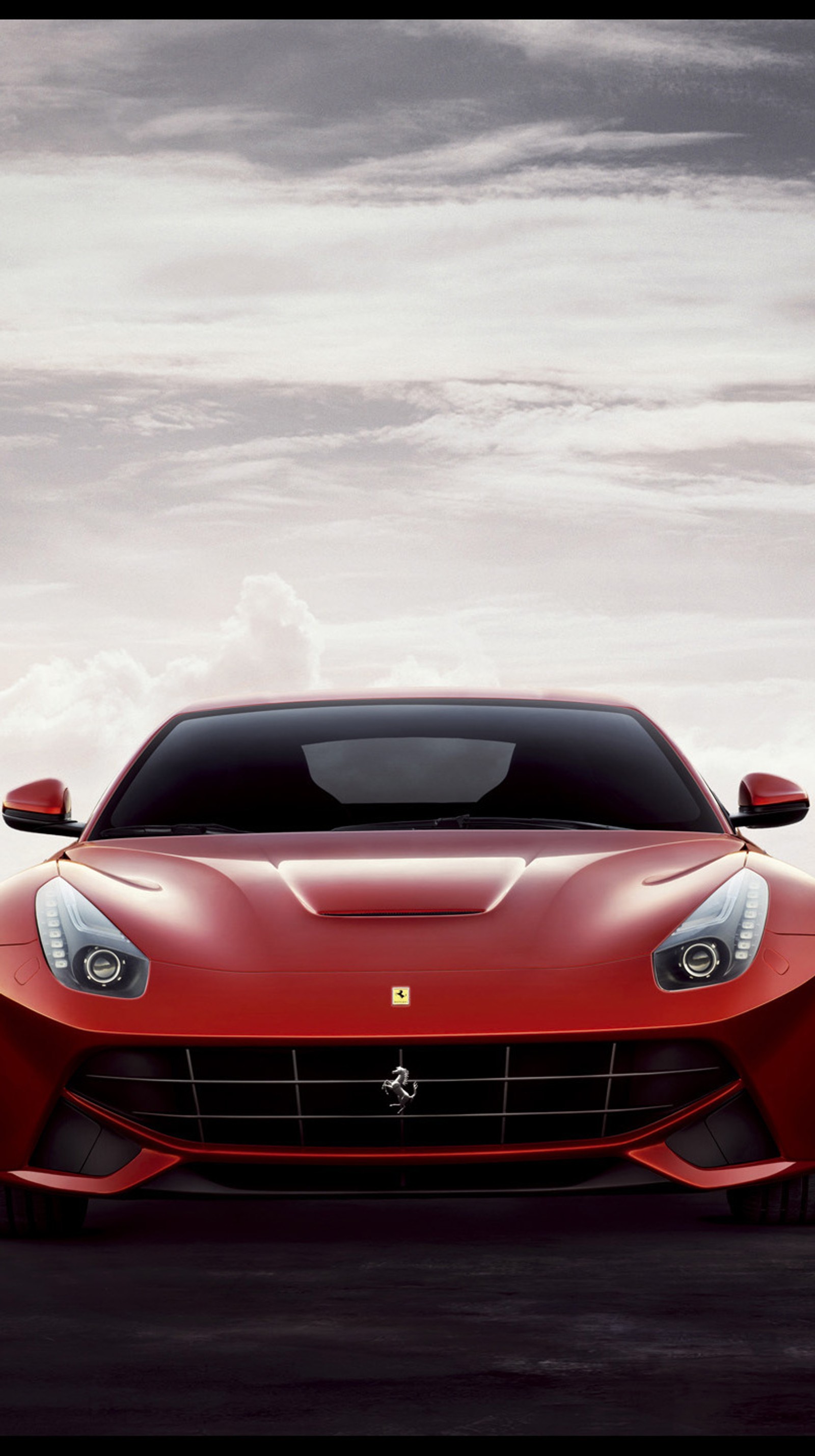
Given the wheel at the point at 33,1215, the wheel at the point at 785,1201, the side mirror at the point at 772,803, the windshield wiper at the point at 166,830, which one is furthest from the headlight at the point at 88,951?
the side mirror at the point at 772,803

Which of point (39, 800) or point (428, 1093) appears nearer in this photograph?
point (428, 1093)

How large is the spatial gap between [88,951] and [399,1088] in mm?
833

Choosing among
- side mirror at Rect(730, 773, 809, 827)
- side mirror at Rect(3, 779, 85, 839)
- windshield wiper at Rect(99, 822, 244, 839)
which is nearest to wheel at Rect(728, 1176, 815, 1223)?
side mirror at Rect(730, 773, 809, 827)

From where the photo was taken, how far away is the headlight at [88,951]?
4695 mm

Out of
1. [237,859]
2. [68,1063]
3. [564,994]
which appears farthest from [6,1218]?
[564,994]

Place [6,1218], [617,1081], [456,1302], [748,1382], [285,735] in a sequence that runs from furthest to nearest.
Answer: [285,735] < [6,1218] < [617,1081] < [456,1302] < [748,1382]

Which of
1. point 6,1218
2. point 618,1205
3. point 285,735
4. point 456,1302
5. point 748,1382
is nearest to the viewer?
point 748,1382

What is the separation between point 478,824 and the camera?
567 cm

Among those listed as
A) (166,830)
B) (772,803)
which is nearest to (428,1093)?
(166,830)

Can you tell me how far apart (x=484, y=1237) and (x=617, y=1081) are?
2.12ft

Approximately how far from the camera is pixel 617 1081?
4.54m

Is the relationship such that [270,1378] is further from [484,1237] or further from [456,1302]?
[484,1237]

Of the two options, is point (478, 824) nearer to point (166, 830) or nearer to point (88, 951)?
point (166, 830)

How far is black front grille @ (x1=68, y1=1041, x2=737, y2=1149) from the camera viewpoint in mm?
4512
